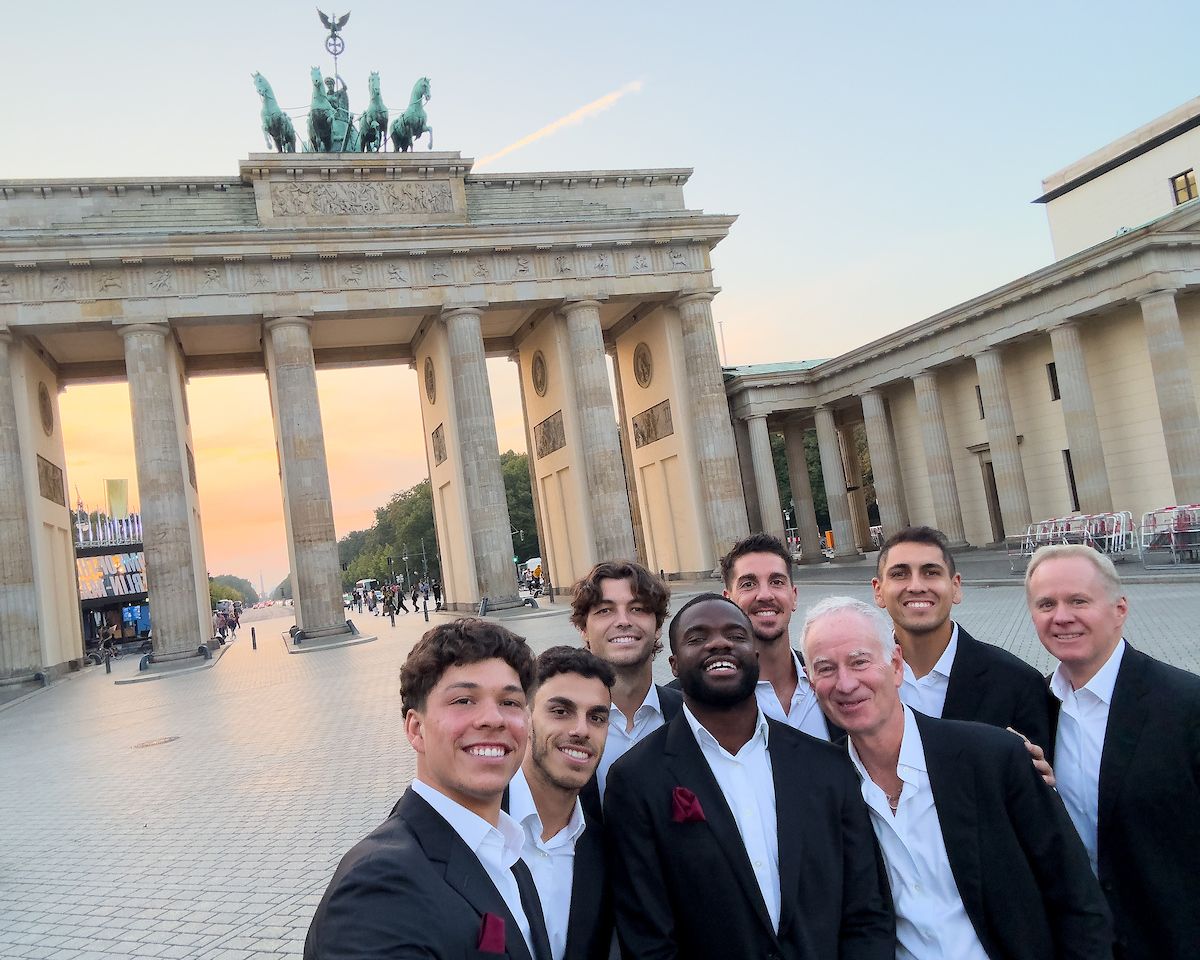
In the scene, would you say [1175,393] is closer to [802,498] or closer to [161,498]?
[802,498]

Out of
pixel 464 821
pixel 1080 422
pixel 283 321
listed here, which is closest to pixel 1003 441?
pixel 1080 422

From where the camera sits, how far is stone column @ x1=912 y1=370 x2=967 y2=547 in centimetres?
3559

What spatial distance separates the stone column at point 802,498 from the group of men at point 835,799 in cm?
3945

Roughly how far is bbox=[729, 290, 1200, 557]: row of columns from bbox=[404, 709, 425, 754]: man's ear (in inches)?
1179

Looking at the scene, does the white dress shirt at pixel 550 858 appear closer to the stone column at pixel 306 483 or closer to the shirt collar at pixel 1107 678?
the shirt collar at pixel 1107 678

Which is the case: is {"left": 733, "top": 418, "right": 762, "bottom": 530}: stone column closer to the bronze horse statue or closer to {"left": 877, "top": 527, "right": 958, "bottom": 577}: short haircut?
the bronze horse statue

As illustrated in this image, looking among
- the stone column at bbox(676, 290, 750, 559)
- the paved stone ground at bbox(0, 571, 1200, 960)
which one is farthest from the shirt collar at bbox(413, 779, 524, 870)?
the stone column at bbox(676, 290, 750, 559)

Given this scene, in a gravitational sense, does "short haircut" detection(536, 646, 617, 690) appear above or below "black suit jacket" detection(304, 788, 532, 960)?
above

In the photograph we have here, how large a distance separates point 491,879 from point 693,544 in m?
33.4

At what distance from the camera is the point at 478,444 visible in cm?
3177

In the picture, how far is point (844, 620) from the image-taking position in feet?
10.4

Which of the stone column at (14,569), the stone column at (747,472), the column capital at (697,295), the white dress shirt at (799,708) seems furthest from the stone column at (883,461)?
the white dress shirt at (799,708)

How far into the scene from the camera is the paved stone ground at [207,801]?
5906mm

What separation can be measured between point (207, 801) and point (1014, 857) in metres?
8.60
